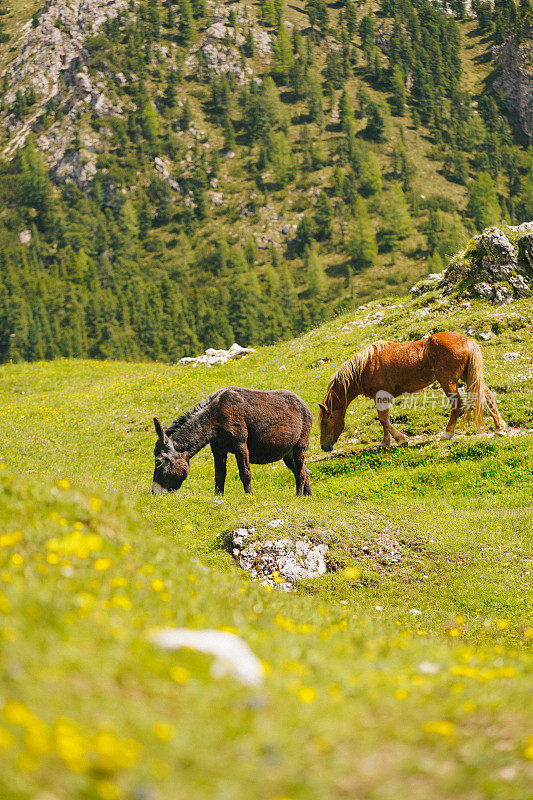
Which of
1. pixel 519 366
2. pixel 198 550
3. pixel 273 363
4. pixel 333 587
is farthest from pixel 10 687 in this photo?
pixel 273 363

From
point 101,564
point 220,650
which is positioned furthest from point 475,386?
point 220,650

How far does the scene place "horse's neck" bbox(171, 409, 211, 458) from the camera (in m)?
16.9

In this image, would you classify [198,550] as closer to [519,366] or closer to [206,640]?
[206,640]

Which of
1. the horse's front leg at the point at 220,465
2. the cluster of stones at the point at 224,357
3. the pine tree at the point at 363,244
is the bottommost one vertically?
the horse's front leg at the point at 220,465

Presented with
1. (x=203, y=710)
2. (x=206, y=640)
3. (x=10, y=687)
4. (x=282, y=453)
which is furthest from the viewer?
(x=282, y=453)

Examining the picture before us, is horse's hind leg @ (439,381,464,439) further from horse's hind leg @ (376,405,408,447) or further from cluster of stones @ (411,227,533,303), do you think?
cluster of stones @ (411,227,533,303)

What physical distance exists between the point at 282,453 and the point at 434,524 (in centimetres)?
511

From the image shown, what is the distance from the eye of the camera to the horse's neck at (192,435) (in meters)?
16.9

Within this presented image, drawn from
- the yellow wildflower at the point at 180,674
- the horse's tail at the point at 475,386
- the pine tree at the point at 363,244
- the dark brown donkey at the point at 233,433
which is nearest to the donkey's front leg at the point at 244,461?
the dark brown donkey at the point at 233,433

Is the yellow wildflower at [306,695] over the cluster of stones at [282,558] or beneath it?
over

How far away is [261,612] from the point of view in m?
7.11

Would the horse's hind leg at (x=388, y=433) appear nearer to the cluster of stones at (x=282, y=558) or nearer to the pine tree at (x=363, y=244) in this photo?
the cluster of stones at (x=282, y=558)

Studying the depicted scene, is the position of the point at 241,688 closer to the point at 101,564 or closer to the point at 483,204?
the point at 101,564

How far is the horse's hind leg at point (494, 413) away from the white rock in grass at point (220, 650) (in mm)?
18988
